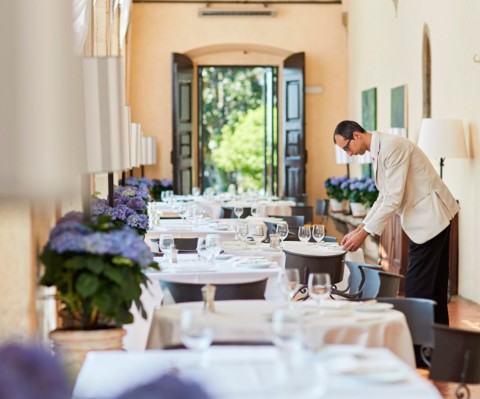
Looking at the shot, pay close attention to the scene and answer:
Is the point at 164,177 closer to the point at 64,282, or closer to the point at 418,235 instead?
the point at 418,235

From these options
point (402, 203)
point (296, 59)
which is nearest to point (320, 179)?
point (296, 59)

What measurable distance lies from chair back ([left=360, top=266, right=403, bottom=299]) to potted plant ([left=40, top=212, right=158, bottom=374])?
2.46 metres

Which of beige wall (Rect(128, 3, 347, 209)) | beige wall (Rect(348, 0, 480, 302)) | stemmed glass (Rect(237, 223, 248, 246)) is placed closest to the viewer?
stemmed glass (Rect(237, 223, 248, 246))

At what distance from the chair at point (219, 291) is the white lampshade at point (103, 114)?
860 mm

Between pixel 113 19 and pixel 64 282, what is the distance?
1230 centimetres

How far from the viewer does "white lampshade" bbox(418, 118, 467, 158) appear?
10891mm

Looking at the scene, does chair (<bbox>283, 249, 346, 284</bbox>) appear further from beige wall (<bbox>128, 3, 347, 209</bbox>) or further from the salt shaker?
beige wall (<bbox>128, 3, 347, 209</bbox>)

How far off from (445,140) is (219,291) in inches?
225

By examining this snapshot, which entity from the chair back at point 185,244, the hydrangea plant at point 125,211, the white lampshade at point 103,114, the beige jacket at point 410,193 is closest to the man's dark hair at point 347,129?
the beige jacket at point 410,193

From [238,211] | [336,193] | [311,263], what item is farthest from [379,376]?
[336,193]

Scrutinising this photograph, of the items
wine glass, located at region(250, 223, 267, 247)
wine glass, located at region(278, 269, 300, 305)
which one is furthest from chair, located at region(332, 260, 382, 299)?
wine glass, located at region(278, 269, 300, 305)

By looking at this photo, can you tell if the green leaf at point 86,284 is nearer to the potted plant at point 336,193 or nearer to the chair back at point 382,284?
the chair back at point 382,284

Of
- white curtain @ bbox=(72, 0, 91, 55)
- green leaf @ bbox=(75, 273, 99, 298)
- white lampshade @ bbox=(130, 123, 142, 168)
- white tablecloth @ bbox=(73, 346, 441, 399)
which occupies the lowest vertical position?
white tablecloth @ bbox=(73, 346, 441, 399)

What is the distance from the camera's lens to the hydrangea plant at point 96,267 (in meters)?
4.39
